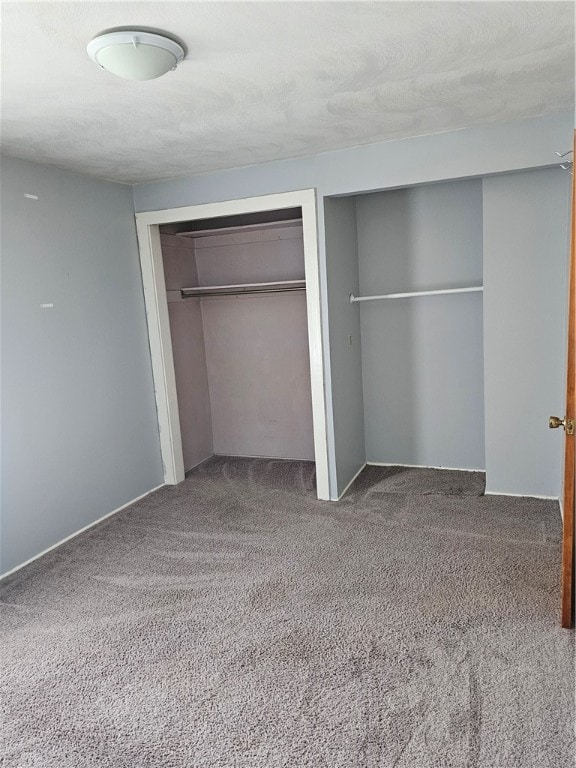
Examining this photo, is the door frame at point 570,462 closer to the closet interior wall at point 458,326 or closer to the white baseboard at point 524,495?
the closet interior wall at point 458,326

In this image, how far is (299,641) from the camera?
238cm

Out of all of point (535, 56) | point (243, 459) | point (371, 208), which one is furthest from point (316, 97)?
point (243, 459)

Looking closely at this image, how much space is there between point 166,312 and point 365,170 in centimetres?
180

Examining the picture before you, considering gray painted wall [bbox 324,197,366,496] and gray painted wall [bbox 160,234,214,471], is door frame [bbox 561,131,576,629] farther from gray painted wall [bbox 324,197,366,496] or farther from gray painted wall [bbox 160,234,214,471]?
gray painted wall [bbox 160,234,214,471]

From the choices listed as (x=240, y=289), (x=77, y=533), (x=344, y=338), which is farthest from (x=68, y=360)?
(x=344, y=338)

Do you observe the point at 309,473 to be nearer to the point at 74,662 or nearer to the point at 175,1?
the point at 74,662

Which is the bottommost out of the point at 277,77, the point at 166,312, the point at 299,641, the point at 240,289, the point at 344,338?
the point at 299,641

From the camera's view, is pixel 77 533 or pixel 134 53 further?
pixel 77 533

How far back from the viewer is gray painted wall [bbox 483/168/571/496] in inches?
131

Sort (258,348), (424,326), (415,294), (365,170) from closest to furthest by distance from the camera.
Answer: (365,170) < (415,294) < (424,326) < (258,348)

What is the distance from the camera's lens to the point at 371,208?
4.20 m

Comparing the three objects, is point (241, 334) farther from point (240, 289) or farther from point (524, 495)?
point (524, 495)

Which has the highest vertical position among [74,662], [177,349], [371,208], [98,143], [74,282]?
[98,143]

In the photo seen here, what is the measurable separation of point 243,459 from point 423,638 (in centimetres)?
281
